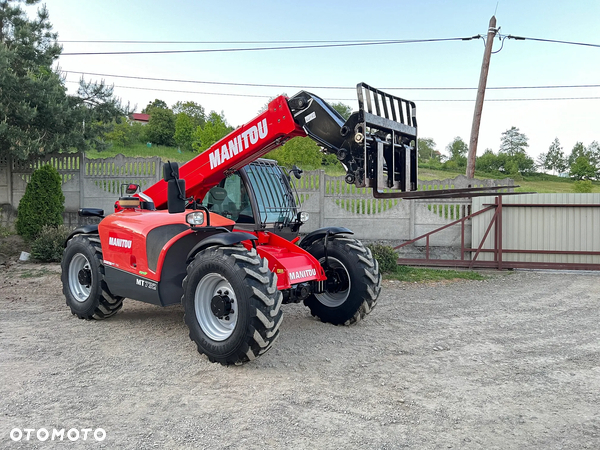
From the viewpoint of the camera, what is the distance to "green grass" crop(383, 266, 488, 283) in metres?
10.8

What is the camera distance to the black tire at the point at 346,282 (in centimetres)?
645

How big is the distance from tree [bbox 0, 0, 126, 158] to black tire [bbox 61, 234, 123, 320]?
336 inches

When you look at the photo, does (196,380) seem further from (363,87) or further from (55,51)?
(55,51)

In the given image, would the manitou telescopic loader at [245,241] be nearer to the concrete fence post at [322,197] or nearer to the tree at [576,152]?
the concrete fence post at [322,197]

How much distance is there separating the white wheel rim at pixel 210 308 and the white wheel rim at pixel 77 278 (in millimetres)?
2589

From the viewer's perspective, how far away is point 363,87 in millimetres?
5242

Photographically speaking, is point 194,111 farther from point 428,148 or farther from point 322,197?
point 322,197

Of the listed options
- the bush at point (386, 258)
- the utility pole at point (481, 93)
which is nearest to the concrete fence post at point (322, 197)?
the bush at point (386, 258)

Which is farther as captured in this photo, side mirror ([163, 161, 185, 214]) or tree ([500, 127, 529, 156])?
tree ([500, 127, 529, 156])

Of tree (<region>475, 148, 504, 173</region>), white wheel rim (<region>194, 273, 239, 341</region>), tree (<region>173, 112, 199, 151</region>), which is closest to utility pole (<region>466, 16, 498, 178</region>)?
white wheel rim (<region>194, 273, 239, 341</region>)

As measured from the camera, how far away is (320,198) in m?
14.0

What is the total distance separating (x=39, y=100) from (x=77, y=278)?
9.61 m

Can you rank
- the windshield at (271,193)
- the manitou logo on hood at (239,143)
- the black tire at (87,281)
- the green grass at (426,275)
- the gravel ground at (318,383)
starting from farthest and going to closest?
1. the green grass at (426,275)
2. the black tire at (87,281)
3. the windshield at (271,193)
4. the manitou logo on hood at (239,143)
5. the gravel ground at (318,383)

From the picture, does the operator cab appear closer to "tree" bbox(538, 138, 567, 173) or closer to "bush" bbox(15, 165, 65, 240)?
"bush" bbox(15, 165, 65, 240)
